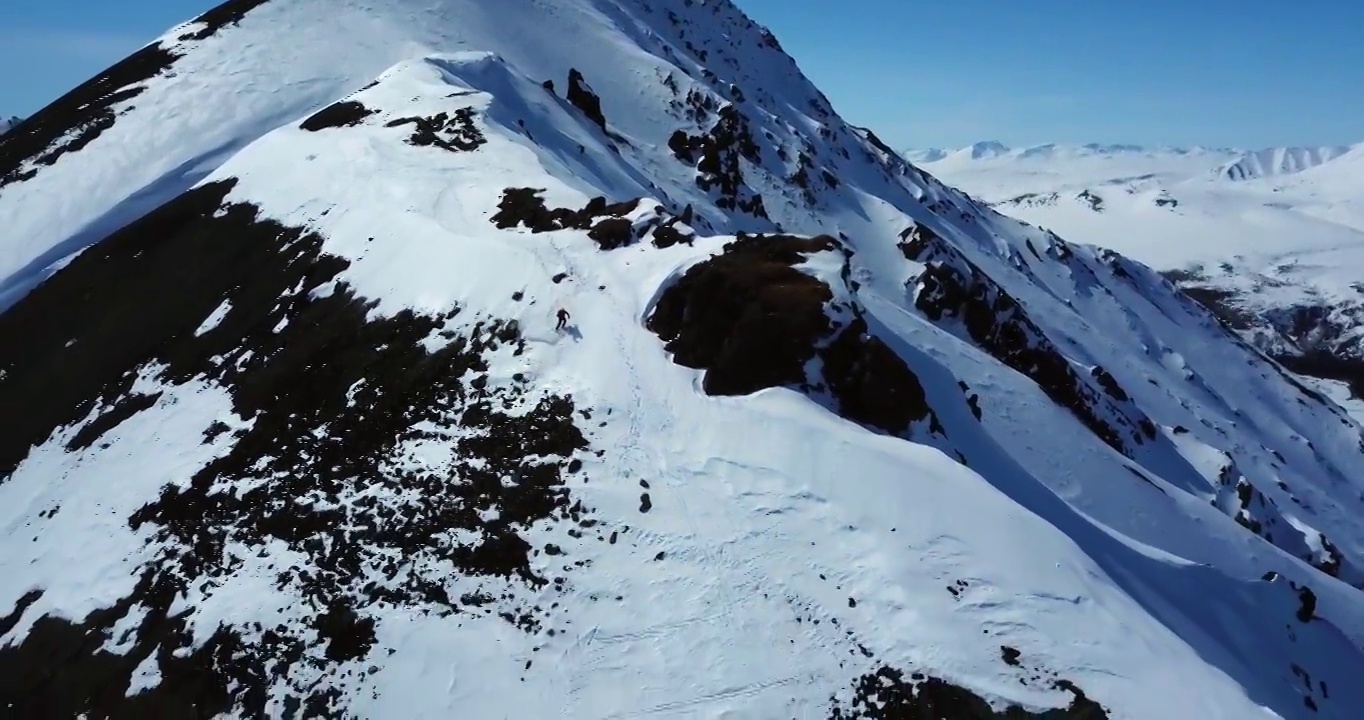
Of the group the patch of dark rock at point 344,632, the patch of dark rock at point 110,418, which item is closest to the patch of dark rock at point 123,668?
the patch of dark rock at point 344,632

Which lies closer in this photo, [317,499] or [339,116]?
[317,499]

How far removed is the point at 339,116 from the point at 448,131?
9.92 m

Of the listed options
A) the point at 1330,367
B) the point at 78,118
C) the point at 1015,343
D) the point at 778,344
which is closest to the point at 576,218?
the point at 778,344

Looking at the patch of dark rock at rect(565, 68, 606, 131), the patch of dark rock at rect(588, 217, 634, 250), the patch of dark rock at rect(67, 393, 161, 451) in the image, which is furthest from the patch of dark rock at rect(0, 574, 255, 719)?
the patch of dark rock at rect(565, 68, 606, 131)

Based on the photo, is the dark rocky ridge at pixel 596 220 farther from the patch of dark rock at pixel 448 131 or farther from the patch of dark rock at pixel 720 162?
the patch of dark rock at pixel 720 162

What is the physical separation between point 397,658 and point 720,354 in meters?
10.2

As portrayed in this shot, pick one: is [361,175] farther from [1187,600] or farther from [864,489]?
[1187,600]

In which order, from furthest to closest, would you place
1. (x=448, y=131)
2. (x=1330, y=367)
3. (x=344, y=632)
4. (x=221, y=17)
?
(x=1330, y=367), (x=221, y=17), (x=448, y=131), (x=344, y=632)

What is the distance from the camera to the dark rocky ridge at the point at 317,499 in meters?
15.6

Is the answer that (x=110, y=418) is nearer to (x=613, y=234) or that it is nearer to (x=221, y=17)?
(x=613, y=234)

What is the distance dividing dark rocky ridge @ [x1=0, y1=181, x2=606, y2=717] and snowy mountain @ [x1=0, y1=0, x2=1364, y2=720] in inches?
3.8

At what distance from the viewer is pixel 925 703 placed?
12.9m

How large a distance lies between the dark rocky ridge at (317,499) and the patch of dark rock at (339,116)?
49.0 feet

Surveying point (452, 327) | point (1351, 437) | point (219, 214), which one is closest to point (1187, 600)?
point (452, 327)
